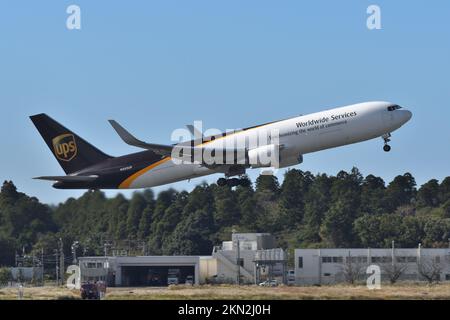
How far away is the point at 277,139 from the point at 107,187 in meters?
15.7

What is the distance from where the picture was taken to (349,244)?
148875mm

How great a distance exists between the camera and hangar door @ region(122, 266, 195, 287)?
10441 centimetres

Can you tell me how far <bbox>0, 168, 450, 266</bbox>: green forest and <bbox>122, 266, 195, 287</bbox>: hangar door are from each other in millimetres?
6590

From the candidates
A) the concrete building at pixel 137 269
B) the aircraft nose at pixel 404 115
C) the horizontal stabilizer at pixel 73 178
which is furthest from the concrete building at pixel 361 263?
the horizontal stabilizer at pixel 73 178

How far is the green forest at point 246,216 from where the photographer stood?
110 metres

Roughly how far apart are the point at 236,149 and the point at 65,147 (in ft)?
55.1

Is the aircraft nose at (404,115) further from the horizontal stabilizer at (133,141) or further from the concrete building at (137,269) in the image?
the concrete building at (137,269)

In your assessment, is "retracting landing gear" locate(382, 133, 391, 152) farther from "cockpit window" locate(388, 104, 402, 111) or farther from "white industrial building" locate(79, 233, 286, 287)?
"white industrial building" locate(79, 233, 286, 287)

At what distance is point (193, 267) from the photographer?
107 metres

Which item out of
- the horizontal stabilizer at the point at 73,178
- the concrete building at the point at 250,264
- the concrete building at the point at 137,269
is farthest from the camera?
the concrete building at the point at 250,264

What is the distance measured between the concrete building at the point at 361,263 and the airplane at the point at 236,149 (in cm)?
2338

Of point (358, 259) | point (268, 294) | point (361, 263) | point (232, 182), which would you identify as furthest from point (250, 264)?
point (268, 294)
